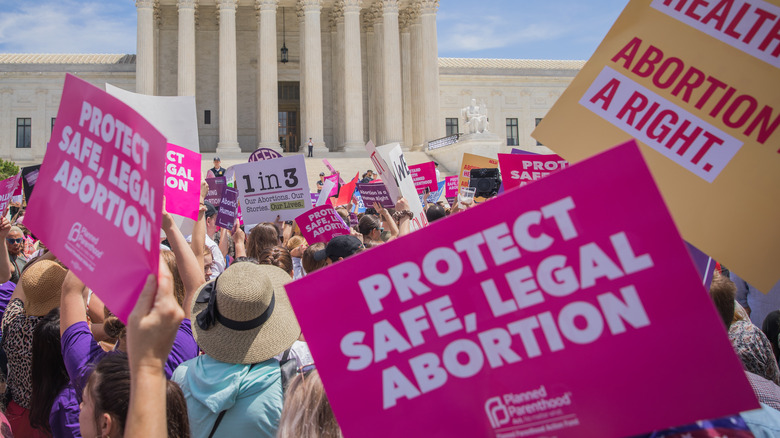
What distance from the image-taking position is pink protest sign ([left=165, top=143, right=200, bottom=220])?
5.34m

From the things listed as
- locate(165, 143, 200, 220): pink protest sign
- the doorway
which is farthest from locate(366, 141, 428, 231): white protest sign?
the doorway

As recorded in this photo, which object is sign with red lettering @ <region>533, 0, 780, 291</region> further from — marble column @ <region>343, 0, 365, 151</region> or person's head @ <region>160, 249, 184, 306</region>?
marble column @ <region>343, 0, 365, 151</region>

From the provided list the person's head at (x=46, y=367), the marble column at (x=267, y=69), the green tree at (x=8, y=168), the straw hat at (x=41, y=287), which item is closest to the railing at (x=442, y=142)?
the marble column at (x=267, y=69)

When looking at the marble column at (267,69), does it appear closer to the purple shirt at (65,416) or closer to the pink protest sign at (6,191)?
the pink protest sign at (6,191)

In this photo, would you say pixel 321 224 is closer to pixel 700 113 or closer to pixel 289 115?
pixel 700 113

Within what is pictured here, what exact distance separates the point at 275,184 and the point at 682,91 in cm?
653

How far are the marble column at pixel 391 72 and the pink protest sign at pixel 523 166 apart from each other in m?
30.1

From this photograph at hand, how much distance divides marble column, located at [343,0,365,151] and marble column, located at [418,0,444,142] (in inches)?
169

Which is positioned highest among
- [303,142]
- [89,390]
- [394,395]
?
[303,142]

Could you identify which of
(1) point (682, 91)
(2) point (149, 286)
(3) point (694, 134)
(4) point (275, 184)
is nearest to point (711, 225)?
(3) point (694, 134)

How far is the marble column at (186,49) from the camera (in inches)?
1451

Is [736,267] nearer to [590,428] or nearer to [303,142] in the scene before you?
[590,428]

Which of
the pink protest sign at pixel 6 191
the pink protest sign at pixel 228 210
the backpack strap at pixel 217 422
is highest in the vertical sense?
the pink protest sign at pixel 6 191

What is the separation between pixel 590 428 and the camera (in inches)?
65.9
